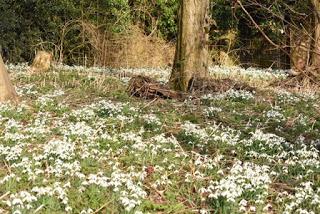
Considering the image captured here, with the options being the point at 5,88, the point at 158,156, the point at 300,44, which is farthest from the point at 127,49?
the point at 158,156

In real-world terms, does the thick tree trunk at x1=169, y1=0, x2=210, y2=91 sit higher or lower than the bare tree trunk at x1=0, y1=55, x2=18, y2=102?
higher

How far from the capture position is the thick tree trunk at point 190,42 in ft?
37.0

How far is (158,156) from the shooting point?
650 cm

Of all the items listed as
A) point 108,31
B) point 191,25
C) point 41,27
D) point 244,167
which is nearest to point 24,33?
point 41,27

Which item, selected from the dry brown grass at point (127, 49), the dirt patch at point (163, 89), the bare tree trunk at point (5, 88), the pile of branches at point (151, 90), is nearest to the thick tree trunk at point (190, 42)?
the dirt patch at point (163, 89)

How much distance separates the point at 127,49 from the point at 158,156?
50.8 ft

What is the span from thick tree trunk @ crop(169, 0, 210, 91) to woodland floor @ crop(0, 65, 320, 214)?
3.78 ft

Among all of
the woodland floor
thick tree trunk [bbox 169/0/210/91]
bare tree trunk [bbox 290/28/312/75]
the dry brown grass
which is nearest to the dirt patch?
thick tree trunk [bbox 169/0/210/91]

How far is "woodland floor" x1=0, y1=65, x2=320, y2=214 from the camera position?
509cm

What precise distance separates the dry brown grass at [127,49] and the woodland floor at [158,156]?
10.5 m

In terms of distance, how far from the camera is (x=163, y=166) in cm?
616

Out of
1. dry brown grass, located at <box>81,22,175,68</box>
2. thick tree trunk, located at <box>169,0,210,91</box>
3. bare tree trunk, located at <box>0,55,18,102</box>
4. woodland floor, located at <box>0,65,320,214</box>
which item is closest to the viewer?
woodland floor, located at <box>0,65,320,214</box>

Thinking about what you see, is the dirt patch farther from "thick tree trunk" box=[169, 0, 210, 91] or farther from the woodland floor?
the woodland floor

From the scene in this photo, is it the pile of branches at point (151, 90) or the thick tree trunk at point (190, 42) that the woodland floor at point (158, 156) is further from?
the thick tree trunk at point (190, 42)
